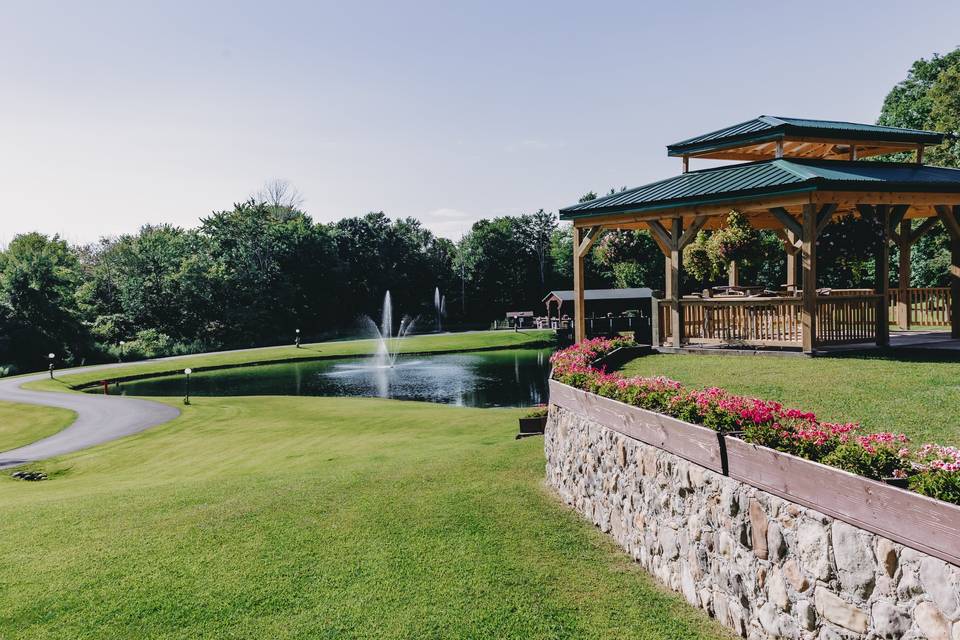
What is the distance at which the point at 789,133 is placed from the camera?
45.6 feet

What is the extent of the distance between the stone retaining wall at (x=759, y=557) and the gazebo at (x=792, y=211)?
20.4ft

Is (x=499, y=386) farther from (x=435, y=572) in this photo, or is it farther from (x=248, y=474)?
(x=435, y=572)

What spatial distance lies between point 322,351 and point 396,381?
1615cm

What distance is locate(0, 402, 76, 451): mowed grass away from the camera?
1841 cm

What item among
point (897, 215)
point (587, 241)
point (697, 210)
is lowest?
point (587, 241)

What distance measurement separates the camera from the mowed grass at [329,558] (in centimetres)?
593

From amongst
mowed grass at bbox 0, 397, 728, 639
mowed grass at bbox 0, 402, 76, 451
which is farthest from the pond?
mowed grass at bbox 0, 397, 728, 639

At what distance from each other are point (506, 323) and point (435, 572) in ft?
175

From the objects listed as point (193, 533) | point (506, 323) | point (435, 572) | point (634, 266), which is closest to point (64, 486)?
point (193, 533)

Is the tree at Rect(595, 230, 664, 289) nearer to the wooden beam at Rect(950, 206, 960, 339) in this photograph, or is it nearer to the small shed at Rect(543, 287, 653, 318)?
the small shed at Rect(543, 287, 653, 318)

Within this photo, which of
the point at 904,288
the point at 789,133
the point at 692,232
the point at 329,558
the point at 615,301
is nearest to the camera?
the point at 329,558

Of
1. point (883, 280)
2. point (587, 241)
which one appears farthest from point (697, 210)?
point (883, 280)

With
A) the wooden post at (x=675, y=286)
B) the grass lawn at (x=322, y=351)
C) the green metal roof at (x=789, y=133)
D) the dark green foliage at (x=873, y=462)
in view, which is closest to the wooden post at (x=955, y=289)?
the green metal roof at (x=789, y=133)

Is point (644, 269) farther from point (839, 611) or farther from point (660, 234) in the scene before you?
point (839, 611)
